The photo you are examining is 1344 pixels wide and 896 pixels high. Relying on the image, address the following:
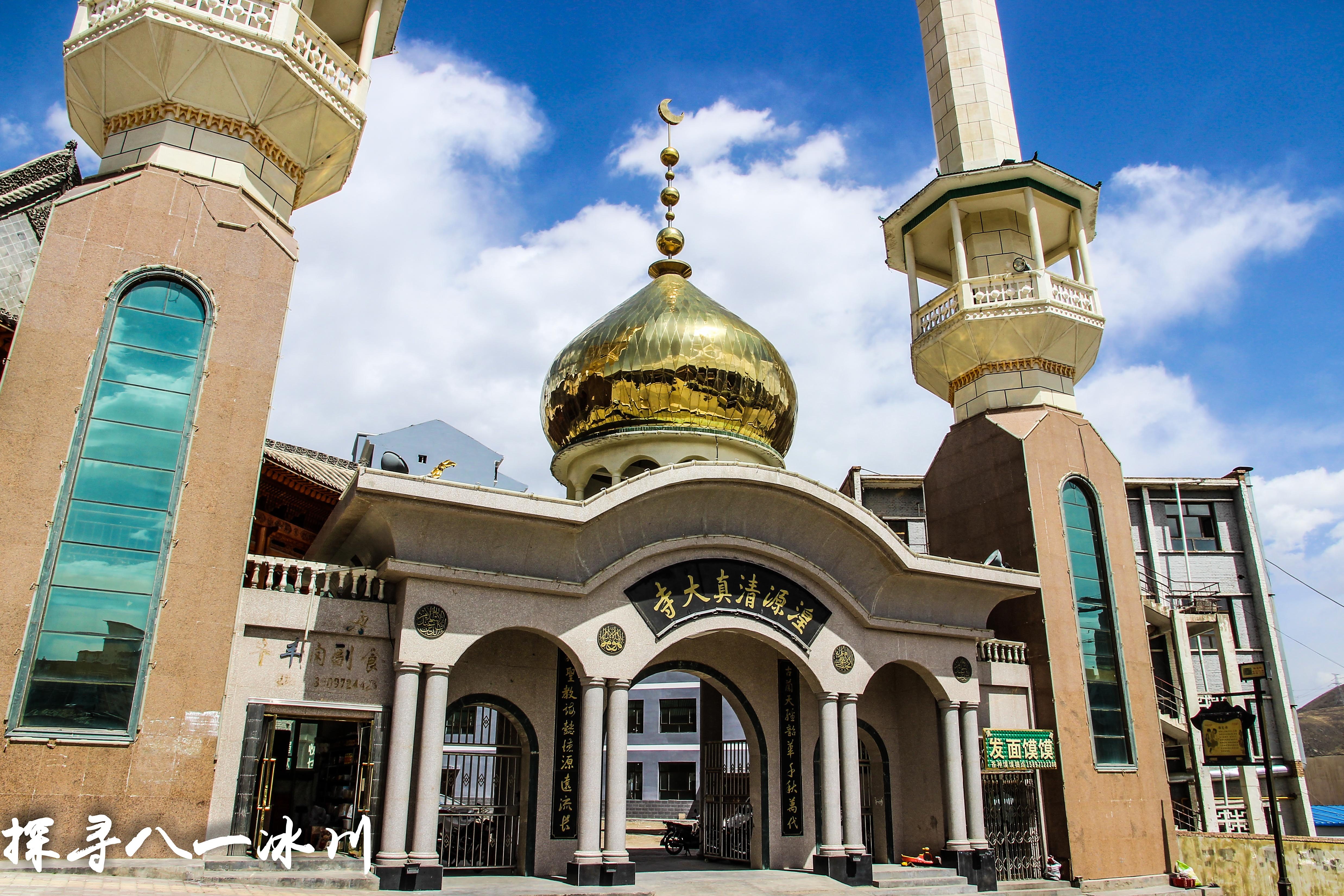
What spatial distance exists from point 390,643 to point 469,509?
1.87 metres

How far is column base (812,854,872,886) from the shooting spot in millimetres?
Result: 12688

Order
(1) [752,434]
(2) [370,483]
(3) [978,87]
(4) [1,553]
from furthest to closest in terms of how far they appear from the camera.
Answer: (3) [978,87] < (1) [752,434] < (2) [370,483] < (4) [1,553]

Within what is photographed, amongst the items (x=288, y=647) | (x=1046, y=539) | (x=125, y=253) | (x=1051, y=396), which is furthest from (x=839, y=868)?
(x=125, y=253)

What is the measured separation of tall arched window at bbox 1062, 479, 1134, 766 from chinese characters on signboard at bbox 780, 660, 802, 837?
4.77 meters

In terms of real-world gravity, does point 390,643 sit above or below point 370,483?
below

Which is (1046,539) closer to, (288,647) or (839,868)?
(839,868)

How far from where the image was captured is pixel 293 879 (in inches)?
375

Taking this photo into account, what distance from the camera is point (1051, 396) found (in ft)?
55.7

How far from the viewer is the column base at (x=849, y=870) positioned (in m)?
12.7

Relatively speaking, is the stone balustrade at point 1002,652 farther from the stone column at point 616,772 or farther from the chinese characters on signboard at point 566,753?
the chinese characters on signboard at point 566,753

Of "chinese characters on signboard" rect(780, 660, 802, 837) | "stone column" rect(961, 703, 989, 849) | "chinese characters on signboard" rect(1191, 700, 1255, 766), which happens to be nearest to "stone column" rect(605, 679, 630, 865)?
"chinese characters on signboard" rect(780, 660, 802, 837)

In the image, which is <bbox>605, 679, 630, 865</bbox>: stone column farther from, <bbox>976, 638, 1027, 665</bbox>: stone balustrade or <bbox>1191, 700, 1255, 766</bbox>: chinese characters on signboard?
<bbox>1191, 700, 1255, 766</bbox>: chinese characters on signboard

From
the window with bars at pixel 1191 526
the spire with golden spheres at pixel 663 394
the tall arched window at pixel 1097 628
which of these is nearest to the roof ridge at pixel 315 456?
the spire with golden spheres at pixel 663 394

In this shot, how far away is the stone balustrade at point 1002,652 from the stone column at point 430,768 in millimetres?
8548
